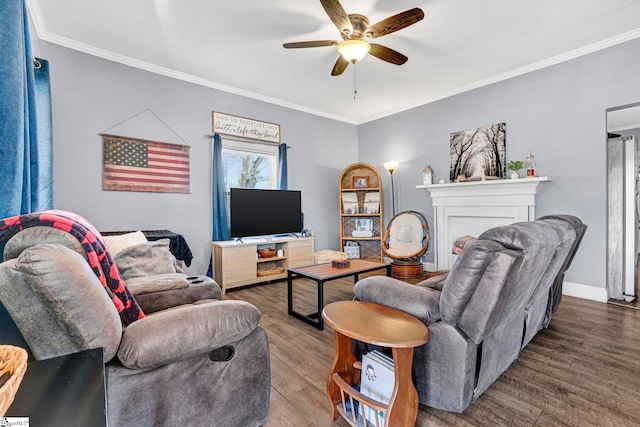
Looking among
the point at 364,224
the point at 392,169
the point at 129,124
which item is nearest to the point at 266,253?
the point at 364,224

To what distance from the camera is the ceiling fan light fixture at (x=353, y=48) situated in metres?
2.48

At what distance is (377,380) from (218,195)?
127 inches

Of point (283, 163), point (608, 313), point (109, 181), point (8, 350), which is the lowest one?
point (608, 313)

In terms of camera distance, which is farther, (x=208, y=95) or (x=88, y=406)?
(x=208, y=95)

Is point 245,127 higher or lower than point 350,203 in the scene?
higher

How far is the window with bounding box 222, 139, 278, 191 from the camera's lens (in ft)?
13.9

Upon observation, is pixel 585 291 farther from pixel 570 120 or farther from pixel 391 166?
pixel 391 166

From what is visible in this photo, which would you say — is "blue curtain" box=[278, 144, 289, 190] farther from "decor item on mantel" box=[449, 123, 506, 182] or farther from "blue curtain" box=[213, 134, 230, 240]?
"decor item on mantel" box=[449, 123, 506, 182]

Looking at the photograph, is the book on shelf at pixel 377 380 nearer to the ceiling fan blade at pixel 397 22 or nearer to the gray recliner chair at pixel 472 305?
the gray recliner chair at pixel 472 305

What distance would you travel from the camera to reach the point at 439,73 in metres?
3.77

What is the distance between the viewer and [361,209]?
539cm

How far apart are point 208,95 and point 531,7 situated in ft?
11.9

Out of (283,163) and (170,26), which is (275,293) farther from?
(170,26)

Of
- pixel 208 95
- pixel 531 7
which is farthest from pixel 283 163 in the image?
pixel 531 7
